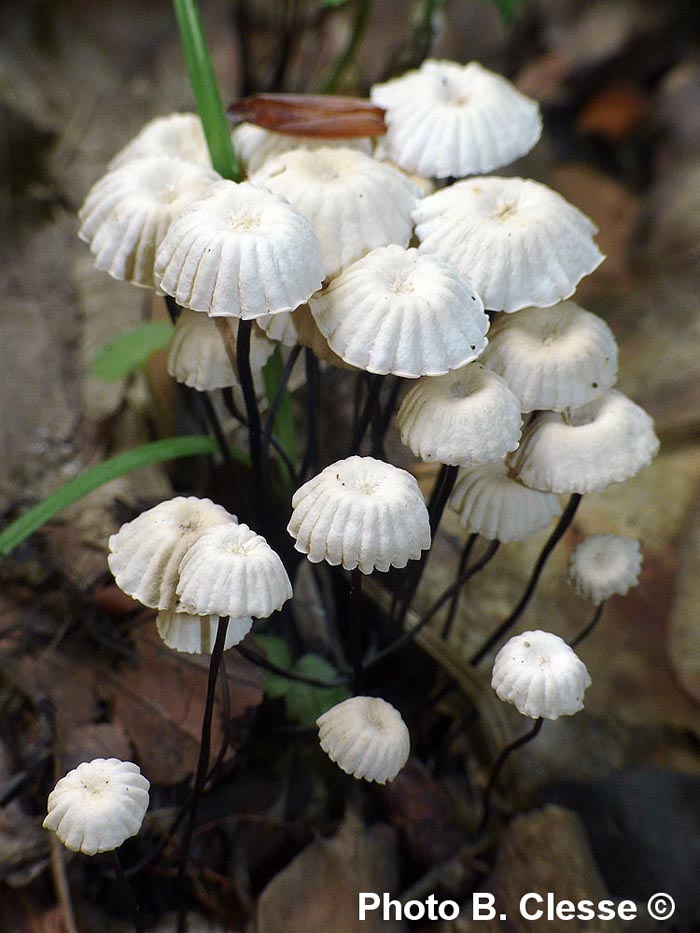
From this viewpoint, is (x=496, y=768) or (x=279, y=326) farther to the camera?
(x=496, y=768)

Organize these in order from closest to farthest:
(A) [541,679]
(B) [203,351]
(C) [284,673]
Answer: (A) [541,679] → (B) [203,351] → (C) [284,673]

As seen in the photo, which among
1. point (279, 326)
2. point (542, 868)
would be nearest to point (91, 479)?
point (279, 326)

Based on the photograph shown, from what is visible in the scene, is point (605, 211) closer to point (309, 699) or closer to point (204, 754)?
point (309, 699)

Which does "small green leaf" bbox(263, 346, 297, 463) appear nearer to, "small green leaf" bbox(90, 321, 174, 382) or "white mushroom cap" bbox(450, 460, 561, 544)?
"small green leaf" bbox(90, 321, 174, 382)

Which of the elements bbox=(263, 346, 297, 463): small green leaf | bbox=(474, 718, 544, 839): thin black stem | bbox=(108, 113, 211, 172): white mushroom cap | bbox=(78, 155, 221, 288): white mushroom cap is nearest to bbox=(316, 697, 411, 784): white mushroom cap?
bbox=(474, 718, 544, 839): thin black stem

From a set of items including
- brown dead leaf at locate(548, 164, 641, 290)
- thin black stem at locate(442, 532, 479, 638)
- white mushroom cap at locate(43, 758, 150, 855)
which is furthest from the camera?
brown dead leaf at locate(548, 164, 641, 290)

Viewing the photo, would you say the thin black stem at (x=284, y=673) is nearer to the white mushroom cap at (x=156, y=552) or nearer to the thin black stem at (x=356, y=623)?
the thin black stem at (x=356, y=623)

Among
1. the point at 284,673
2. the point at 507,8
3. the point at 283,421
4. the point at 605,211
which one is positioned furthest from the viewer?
the point at 605,211

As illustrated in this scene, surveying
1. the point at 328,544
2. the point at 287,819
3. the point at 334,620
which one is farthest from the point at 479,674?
the point at 328,544
